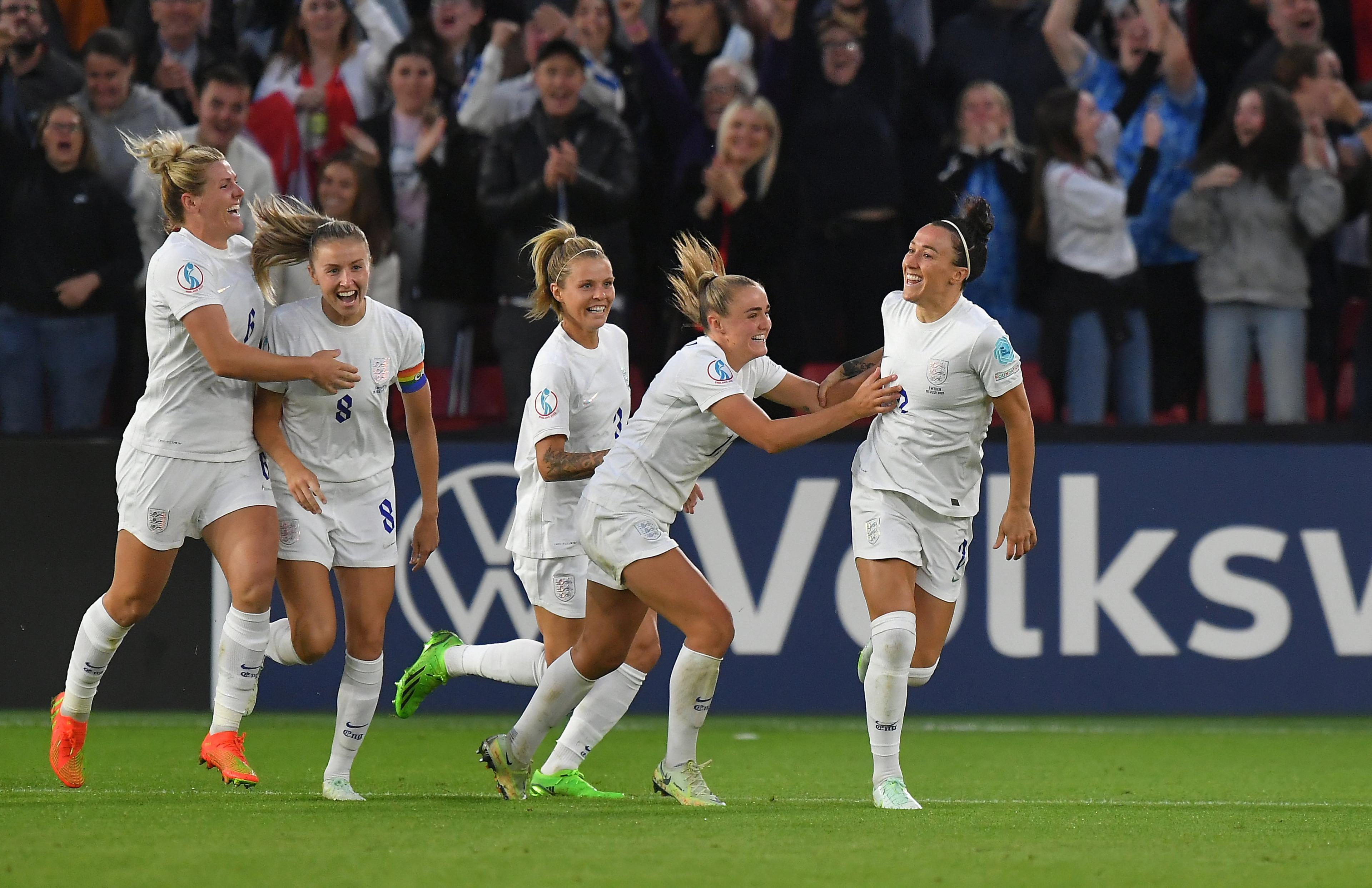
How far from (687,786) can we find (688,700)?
0.31 metres

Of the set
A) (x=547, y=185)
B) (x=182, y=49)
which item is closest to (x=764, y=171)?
(x=547, y=185)

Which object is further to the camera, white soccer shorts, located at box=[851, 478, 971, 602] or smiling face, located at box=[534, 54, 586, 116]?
smiling face, located at box=[534, 54, 586, 116]

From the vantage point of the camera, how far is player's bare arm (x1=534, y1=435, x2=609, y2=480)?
5809 millimetres

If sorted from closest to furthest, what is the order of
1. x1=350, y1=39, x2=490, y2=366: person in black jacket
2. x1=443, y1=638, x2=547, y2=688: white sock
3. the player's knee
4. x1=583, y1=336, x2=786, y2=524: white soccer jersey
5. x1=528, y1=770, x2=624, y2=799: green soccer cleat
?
x1=583, y1=336, x2=786, y2=524: white soccer jersey, x1=528, y1=770, x2=624, y2=799: green soccer cleat, the player's knee, x1=443, y1=638, x2=547, y2=688: white sock, x1=350, y1=39, x2=490, y2=366: person in black jacket

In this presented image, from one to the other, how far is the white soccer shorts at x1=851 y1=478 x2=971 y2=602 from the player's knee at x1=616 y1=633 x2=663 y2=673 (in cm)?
81

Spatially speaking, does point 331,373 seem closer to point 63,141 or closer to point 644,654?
point 644,654

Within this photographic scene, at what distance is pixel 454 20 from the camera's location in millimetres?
10000

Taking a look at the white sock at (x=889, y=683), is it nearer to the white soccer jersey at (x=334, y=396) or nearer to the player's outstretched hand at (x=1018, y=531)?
the player's outstretched hand at (x=1018, y=531)

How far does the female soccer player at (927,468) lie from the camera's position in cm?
580

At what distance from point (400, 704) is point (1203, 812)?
9.80 ft

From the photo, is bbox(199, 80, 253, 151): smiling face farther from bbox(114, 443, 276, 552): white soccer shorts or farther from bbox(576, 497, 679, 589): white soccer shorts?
bbox(576, 497, 679, 589): white soccer shorts

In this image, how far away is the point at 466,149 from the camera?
9.60 metres

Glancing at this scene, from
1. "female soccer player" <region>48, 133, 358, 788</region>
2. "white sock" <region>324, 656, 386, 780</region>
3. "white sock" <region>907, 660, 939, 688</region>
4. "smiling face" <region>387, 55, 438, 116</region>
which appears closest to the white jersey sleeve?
"white sock" <region>907, 660, 939, 688</region>

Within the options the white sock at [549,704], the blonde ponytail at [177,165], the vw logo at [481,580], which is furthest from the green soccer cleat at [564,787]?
the vw logo at [481,580]
